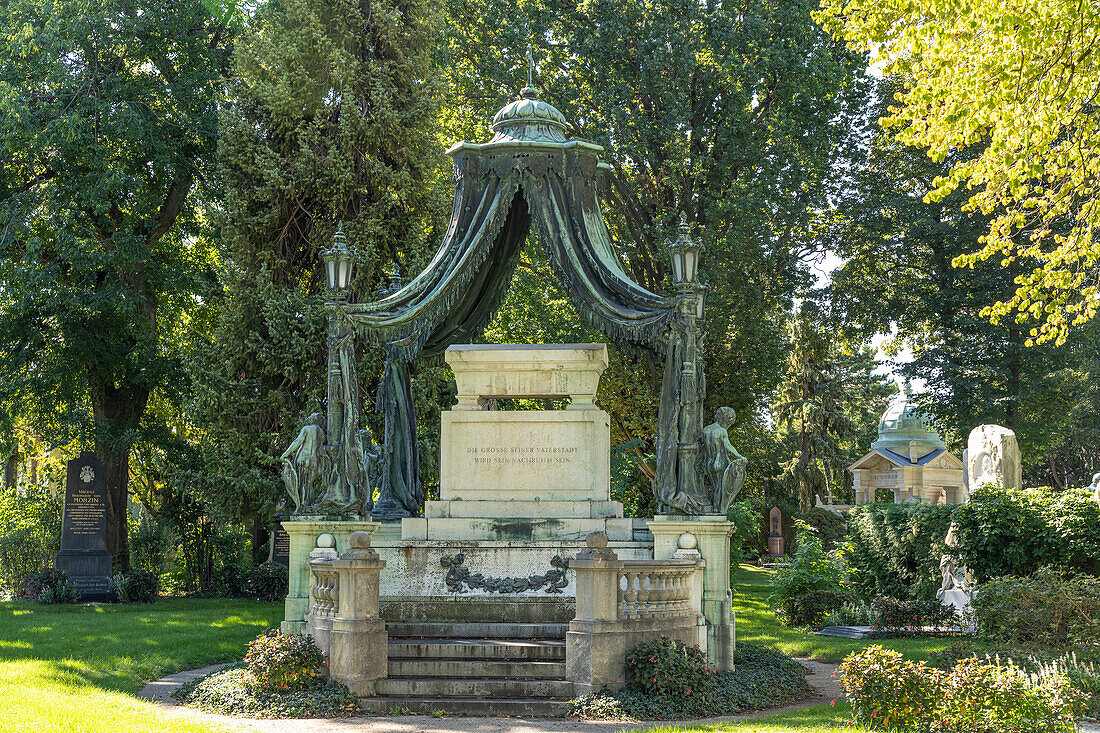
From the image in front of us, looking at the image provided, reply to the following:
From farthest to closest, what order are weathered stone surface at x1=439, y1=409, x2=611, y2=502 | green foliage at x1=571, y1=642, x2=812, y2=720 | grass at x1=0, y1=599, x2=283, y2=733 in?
weathered stone surface at x1=439, y1=409, x2=611, y2=502
green foliage at x1=571, y1=642, x2=812, y2=720
grass at x1=0, y1=599, x2=283, y2=733

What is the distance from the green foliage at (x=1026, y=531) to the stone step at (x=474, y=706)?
1203 cm

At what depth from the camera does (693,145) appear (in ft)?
87.3

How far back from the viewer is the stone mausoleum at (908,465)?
129 feet

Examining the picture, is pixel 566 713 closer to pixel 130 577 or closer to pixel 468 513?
pixel 468 513

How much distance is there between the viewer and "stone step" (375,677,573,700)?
1070 cm

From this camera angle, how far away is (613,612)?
1084 cm

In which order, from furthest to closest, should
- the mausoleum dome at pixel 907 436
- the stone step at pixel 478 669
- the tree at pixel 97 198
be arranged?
the mausoleum dome at pixel 907 436, the tree at pixel 97 198, the stone step at pixel 478 669

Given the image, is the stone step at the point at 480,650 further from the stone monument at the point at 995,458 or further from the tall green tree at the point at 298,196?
the stone monument at the point at 995,458

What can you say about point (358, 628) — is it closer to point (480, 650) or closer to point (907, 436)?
point (480, 650)

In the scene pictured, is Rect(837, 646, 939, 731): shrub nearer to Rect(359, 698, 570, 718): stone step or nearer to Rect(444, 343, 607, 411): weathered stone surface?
Rect(359, 698, 570, 718): stone step

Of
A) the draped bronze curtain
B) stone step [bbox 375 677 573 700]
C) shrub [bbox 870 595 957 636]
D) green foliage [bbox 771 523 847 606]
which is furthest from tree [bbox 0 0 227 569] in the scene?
shrub [bbox 870 595 957 636]

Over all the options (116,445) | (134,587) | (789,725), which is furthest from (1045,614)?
(116,445)

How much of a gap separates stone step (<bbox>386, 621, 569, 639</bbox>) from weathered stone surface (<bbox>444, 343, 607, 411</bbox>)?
3209mm

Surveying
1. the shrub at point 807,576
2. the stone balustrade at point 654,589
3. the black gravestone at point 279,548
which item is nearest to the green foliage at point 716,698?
the stone balustrade at point 654,589
